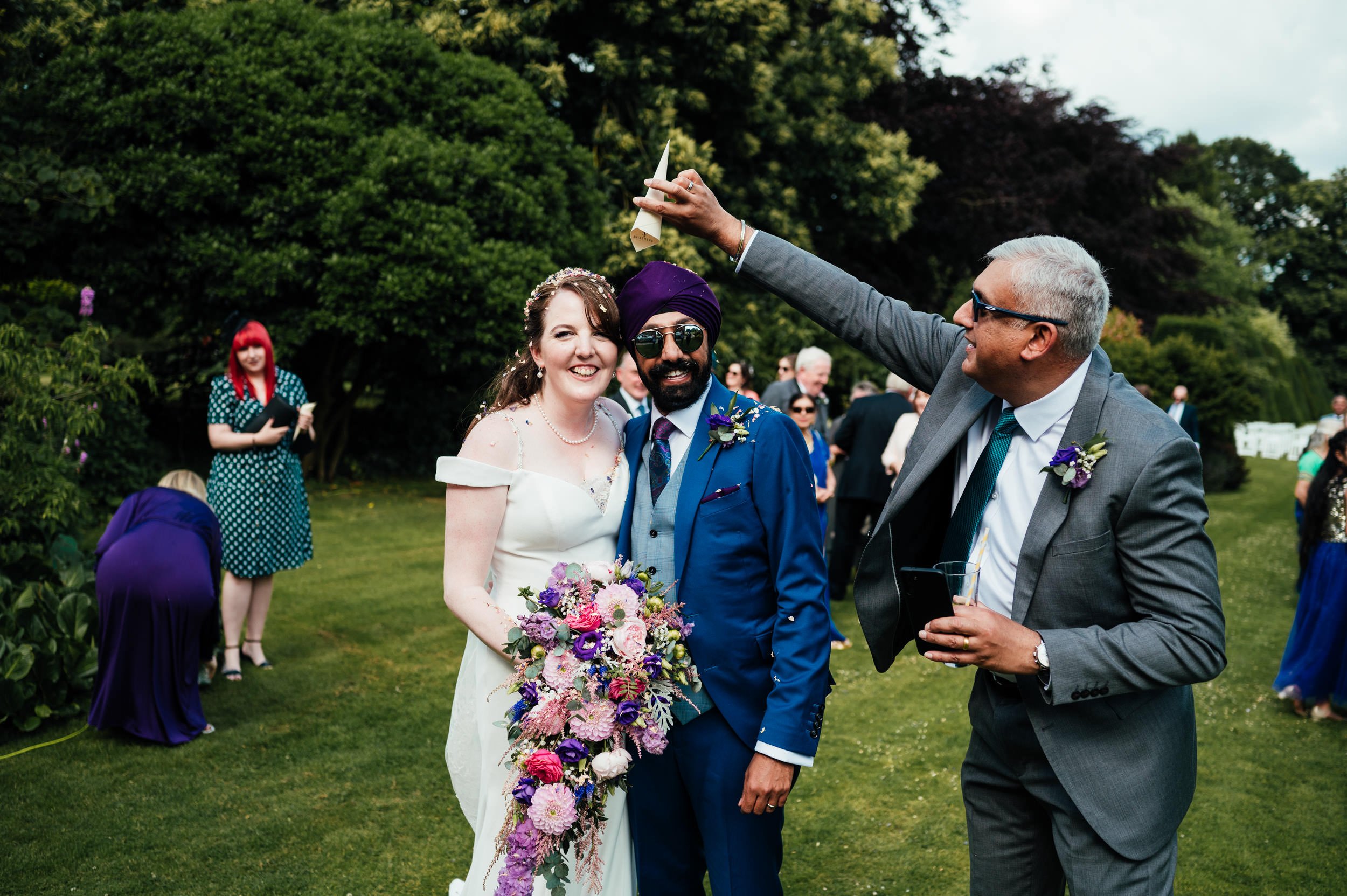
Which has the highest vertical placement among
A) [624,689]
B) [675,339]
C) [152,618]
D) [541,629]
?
[675,339]

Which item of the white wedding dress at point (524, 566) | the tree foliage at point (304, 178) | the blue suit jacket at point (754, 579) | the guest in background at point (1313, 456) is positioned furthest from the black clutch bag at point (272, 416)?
the guest in background at point (1313, 456)

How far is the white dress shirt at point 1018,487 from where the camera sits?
2.58 metres

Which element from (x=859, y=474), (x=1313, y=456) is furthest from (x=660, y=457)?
(x=1313, y=456)

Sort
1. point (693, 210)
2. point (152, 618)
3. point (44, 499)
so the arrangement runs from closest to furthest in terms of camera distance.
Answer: point (693, 210) < point (152, 618) < point (44, 499)

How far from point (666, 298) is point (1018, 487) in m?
1.16

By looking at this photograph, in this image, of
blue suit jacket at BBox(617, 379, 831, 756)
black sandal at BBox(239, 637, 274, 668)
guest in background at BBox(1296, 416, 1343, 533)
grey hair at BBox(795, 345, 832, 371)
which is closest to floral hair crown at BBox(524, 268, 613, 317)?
blue suit jacket at BBox(617, 379, 831, 756)

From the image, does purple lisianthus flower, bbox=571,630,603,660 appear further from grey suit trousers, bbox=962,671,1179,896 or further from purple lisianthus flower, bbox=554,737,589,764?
grey suit trousers, bbox=962,671,1179,896

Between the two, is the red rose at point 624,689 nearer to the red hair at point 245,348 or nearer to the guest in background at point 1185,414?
the red hair at point 245,348

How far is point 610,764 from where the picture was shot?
107 inches

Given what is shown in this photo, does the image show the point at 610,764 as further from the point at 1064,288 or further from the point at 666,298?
the point at 1064,288

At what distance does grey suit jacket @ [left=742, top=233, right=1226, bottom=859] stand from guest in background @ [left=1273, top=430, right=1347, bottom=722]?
5768mm

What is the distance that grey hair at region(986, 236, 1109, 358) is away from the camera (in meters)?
2.47

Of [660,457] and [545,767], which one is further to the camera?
[660,457]

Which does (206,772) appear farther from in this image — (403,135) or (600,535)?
(403,135)
